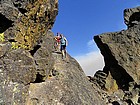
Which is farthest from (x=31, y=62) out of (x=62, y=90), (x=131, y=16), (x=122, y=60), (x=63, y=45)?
(x=131, y=16)

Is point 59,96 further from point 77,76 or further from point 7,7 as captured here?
point 7,7

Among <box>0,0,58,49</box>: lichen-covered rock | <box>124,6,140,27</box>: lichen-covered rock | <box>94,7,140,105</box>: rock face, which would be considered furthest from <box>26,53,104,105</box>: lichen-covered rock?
A: <box>124,6,140,27</box>: lichen-covered rock

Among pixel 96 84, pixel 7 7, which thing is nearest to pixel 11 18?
pixel 7 7

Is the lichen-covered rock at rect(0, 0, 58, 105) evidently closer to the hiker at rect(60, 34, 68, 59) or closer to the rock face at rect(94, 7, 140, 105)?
the hiker at rect(60, 34, 68, 59)

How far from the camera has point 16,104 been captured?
62.5ft

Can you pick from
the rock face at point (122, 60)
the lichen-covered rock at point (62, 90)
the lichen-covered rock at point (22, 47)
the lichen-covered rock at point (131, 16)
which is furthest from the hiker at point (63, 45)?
the lichen-covered rock at point (131, 16)

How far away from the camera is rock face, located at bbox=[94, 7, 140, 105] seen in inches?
1719

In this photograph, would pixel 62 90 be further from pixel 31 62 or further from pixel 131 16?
pixel 131 16

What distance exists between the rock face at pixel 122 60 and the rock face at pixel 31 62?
59.6ft

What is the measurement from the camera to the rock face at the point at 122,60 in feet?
143

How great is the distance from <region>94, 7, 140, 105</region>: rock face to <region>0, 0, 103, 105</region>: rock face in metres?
18.2

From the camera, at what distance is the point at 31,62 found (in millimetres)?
21609

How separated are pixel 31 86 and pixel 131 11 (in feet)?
127

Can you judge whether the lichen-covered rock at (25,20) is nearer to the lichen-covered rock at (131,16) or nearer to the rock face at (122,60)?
the rock face at (122,60)
